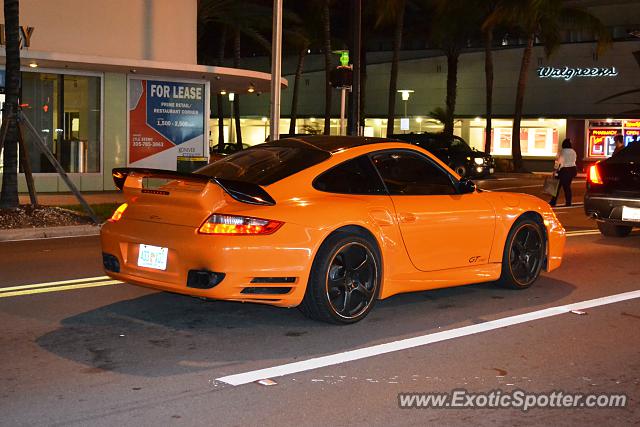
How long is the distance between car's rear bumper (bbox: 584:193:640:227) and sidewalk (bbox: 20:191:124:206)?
33.1ft

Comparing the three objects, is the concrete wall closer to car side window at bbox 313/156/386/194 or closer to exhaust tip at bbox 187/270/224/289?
car side window at bbox 313/156/386/194

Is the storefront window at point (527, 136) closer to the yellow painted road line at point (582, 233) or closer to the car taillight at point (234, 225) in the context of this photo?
the yellow painted road line at point (582, 233)

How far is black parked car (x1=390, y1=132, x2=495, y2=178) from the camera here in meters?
33.4

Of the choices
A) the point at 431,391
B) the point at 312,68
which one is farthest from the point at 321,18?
the point at 431,391

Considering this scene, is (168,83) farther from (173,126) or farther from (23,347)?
(23,347)

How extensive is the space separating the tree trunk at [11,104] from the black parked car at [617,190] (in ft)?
30.3

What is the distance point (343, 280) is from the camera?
740 cm

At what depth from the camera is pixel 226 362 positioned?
632 centimetres

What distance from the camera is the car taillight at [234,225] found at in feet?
22.8

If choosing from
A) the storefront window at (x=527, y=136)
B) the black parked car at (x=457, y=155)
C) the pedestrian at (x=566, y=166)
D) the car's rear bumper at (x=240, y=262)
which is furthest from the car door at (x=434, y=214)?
the storefront window at (x=527, y=136)

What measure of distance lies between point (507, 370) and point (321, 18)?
3959cm

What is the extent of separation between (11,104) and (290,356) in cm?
1011

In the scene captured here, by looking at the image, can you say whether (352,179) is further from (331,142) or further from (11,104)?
(11,104)

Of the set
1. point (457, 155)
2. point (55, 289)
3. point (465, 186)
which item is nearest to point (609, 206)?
point (465, 186)
